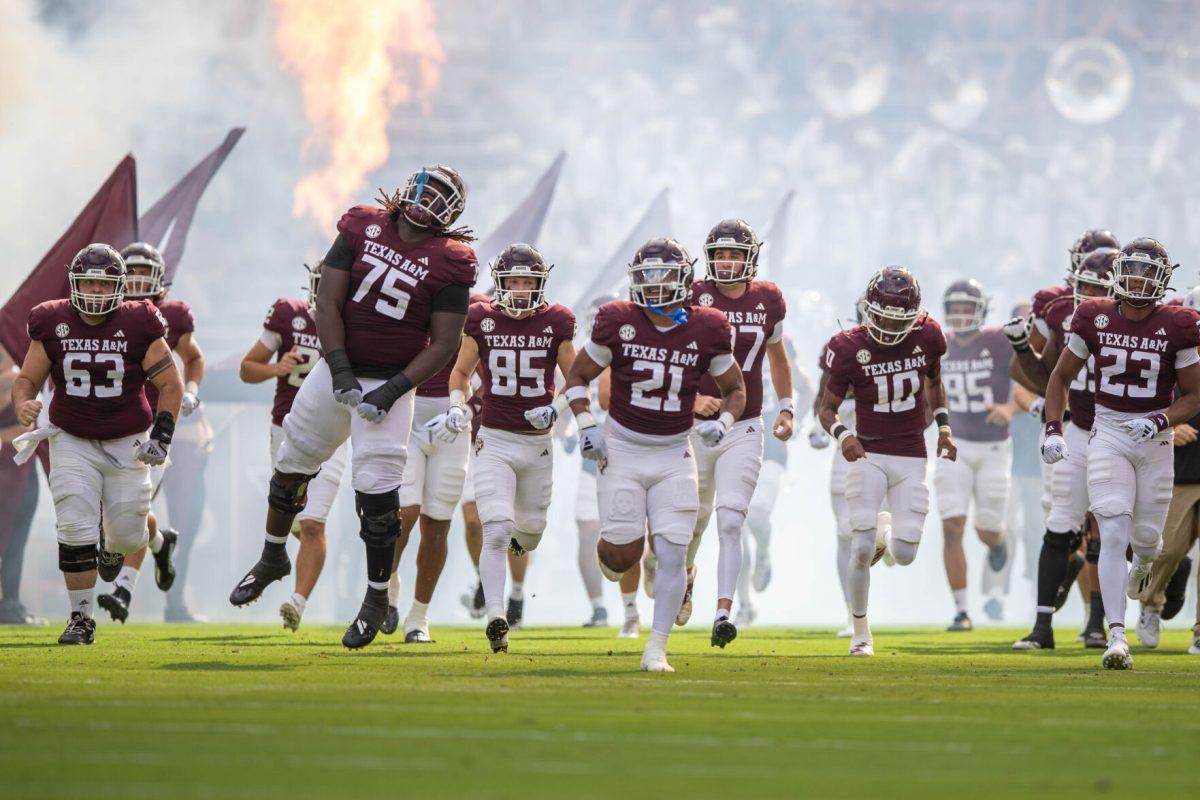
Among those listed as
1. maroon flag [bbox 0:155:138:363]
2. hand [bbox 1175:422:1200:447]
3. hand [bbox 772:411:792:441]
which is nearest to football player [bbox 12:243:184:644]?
hand [bbox 772:411:792:441]

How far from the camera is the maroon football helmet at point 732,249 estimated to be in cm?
996

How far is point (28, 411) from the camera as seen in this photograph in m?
9.05

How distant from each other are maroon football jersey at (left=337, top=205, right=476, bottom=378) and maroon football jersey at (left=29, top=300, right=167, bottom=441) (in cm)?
150

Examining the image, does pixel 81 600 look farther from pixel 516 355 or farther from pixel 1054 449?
pixel 1054 449

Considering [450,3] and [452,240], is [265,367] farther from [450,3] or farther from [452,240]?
[450,3]

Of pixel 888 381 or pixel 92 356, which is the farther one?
pixel 888 381

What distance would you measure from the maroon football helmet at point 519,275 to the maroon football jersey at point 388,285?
44.7 inches

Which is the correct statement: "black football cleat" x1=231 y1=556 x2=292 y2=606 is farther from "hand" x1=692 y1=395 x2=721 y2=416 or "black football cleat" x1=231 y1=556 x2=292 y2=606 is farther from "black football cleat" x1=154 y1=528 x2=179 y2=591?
"black football cleat" x1=154 y1=528 x2=179 y2=591

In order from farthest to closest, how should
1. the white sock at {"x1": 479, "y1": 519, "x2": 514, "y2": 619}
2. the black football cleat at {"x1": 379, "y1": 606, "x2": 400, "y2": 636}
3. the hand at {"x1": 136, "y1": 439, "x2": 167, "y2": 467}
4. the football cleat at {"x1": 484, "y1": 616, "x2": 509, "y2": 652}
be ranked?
the black football cleat at {"x1": 379, "y1": 606, "x2": 400, "y2": 636}, the hand at {"x1": 136, "y1": 439, "x2": 167, "y2": 467}, the white sock at {"x1": 479, "y1": 519, "x2": 514, "y2": 619}, the football cleat at {"x1": 484, "y1": 616, "x2": 509, "y2": 652}

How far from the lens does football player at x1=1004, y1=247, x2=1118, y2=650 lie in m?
9.88

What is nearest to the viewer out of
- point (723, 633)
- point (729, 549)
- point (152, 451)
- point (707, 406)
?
point (723, 633)

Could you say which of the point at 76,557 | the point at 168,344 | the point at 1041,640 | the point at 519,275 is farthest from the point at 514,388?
the point at 1041,640

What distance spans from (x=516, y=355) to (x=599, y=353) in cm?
144

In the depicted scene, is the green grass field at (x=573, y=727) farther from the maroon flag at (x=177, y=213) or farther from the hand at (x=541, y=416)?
the maroon flag at (x=177, y=213)
